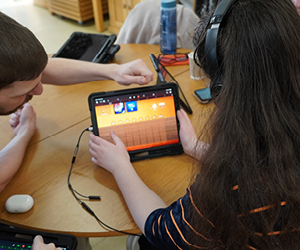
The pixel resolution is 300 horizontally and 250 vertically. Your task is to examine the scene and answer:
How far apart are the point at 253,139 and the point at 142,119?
51cm

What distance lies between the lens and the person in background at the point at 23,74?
2.84 ft

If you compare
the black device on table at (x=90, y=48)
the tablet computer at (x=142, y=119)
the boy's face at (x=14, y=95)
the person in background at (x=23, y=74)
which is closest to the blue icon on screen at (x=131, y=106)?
the tablet computer at (x=142, y=119)

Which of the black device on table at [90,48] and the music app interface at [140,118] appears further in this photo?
the black device on table at [90,48]

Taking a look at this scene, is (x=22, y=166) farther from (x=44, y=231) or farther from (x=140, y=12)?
(x=140, y=12)

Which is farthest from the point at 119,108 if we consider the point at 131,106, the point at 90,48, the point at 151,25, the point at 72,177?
the point at 151,25

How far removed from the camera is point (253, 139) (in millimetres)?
610

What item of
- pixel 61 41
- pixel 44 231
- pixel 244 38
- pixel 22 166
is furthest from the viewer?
pixel 61 41

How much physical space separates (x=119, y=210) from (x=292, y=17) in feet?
2.08

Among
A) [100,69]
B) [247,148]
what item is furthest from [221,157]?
[100,69]

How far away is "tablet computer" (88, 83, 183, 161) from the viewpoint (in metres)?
1.04

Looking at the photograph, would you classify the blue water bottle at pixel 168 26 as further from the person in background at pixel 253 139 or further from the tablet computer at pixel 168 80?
the person in background at pixel 253 139

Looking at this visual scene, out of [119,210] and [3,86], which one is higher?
[3,86]

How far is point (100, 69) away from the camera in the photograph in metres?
1.30

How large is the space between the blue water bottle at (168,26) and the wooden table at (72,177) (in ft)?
1.25
